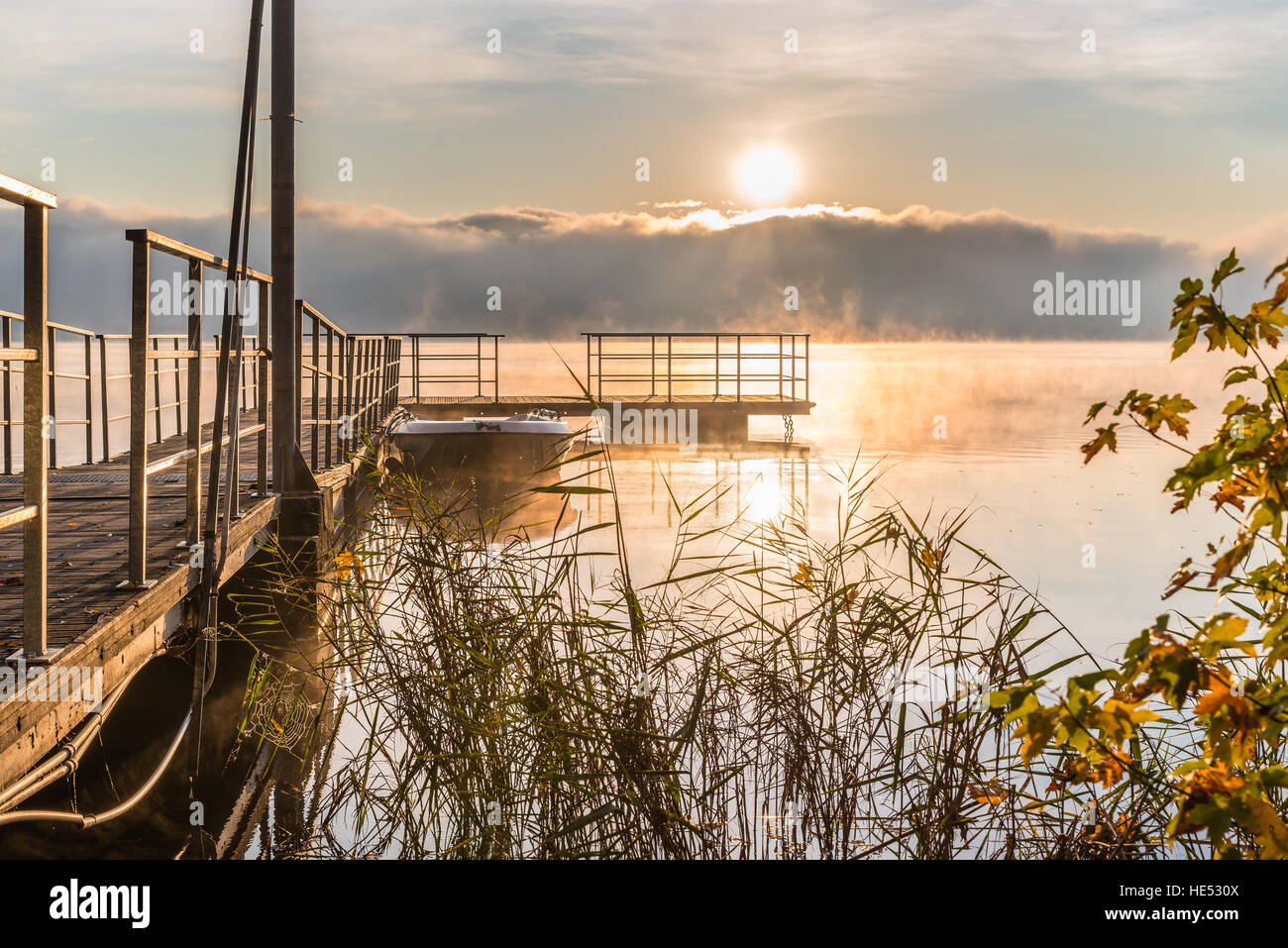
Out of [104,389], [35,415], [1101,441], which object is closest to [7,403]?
[104,389]

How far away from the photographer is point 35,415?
9.46 ft

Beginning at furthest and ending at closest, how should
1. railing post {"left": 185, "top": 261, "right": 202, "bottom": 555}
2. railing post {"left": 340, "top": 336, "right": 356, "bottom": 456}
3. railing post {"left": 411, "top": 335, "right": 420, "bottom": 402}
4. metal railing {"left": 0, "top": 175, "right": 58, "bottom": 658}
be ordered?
railing post {"left": 411, "top": 335, "right": 420, "bottom": 402}
railing post {"left": 340, "top": 336, "right": 356, "bottom": 456}
railing post {"left": 185, "top": 261, "right": 202, "bottom": 555}
metal railing {"left": 0, "top": 175, "right": 58, "bottom": 658}

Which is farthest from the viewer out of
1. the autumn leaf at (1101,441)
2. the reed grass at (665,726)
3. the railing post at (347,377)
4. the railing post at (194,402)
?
the railing post at (347,377)

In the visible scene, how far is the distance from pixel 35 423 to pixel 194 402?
1.91 metres

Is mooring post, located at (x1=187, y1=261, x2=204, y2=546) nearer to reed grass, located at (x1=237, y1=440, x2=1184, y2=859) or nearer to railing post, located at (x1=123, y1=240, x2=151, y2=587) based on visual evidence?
railing post, located at (x1=123, y1=240, x2=151, y2=587)

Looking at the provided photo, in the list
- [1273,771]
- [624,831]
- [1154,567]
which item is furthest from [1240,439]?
[1154,567]

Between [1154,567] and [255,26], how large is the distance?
10222 mm

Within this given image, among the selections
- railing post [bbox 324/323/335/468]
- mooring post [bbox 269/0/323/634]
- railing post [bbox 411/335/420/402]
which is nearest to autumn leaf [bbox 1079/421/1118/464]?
mooring post [bbox 269/0/323/634]

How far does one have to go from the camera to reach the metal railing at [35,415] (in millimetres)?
2859

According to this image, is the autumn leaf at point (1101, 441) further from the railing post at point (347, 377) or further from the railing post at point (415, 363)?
the railing post at point (415, 363)

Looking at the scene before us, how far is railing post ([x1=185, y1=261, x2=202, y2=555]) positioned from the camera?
4602 mm

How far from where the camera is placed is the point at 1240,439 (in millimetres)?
1810

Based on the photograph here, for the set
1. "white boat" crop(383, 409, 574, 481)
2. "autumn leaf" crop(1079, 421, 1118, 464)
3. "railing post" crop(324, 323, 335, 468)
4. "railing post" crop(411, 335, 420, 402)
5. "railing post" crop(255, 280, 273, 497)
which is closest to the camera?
"autumn leaf" crop(1079, 421, 1118, 464)

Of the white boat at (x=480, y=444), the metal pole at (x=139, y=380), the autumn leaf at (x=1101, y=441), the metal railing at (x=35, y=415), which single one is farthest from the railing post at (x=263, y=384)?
the white boat at (x=480, y=444)
